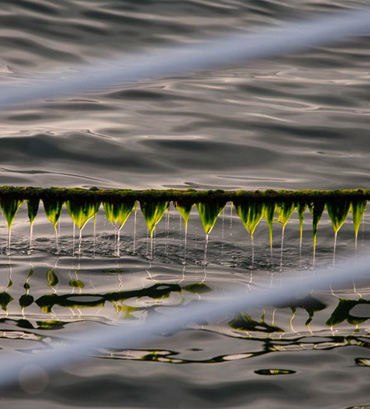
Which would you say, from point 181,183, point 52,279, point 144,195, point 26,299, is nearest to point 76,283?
point 52,279

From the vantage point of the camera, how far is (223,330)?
4.89 m

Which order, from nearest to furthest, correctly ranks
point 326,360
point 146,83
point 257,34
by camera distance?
point 326,360
point 146,83
point 257,34

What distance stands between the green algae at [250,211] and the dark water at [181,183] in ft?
1.50

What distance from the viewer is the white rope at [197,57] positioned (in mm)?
9656

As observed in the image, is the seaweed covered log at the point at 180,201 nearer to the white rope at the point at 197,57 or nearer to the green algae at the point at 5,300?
the green algae at the point at 5,300

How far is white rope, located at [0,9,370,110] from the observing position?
9656mm

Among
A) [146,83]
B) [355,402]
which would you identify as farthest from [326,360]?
[146,83]

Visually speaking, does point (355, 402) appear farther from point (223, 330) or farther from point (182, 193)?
point (182, 193)

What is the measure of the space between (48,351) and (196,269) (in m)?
1.56

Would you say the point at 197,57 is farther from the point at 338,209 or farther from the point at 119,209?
the point at 119,209

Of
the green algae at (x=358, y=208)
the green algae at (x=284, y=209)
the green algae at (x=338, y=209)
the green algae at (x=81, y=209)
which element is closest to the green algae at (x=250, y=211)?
the green algae at (x=284, y=209)

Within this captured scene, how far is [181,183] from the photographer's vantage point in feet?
24.3

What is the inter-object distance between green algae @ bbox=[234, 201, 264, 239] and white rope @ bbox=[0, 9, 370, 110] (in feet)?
14.8

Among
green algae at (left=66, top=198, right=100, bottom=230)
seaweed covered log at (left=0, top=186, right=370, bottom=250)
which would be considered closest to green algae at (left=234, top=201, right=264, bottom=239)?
seaweed covered log at (left=0, top=186, right=370, bottom=250)
